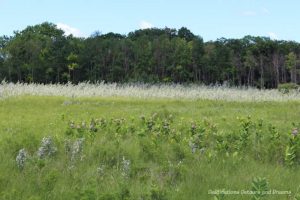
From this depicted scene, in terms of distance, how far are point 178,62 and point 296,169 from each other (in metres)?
45.2

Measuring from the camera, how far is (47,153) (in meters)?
6.24

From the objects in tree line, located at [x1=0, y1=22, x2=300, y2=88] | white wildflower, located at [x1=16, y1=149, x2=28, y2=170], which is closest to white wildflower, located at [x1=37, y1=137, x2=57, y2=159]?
white wildflower, located at [x1=16, y1=149, x2=28, y2=170]

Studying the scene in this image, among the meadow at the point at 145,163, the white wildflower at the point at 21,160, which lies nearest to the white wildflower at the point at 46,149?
the meadow at the point at 145,163

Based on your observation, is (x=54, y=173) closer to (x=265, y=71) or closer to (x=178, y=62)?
(x=178, y=62)

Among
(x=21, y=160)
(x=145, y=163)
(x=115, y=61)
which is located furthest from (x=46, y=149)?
(x=115, y=61)

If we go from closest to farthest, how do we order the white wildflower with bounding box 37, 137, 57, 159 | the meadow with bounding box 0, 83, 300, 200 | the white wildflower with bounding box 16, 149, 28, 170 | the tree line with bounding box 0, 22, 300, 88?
the meadow with bounding box 0, 83, 300, 200
the white wildflower with bounding box 16, 149, 28, 170
the white wildflower with bounding box 37, 137, 57, 159
the tree line with bounding box 0, 22, 300, 88

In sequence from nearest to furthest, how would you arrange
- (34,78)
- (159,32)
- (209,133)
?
(209,133) → (34,78) → (159,32)

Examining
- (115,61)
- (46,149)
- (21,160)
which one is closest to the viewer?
(21,160)

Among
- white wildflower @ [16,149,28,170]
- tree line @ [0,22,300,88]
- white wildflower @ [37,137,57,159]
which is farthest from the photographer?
tree line @ [0,22,300,88]

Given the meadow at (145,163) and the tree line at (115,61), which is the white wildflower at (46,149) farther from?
the tree line at (115,61)

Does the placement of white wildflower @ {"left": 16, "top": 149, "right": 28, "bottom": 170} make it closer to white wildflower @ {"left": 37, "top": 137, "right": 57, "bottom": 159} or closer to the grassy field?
the grassy field

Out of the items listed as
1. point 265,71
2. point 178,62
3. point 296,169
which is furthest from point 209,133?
point 265,71

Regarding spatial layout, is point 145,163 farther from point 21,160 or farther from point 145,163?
point 21,160

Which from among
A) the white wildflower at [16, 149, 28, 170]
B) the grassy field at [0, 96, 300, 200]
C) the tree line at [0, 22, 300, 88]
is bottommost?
the grassy field at [0, 96, 300, 200]
